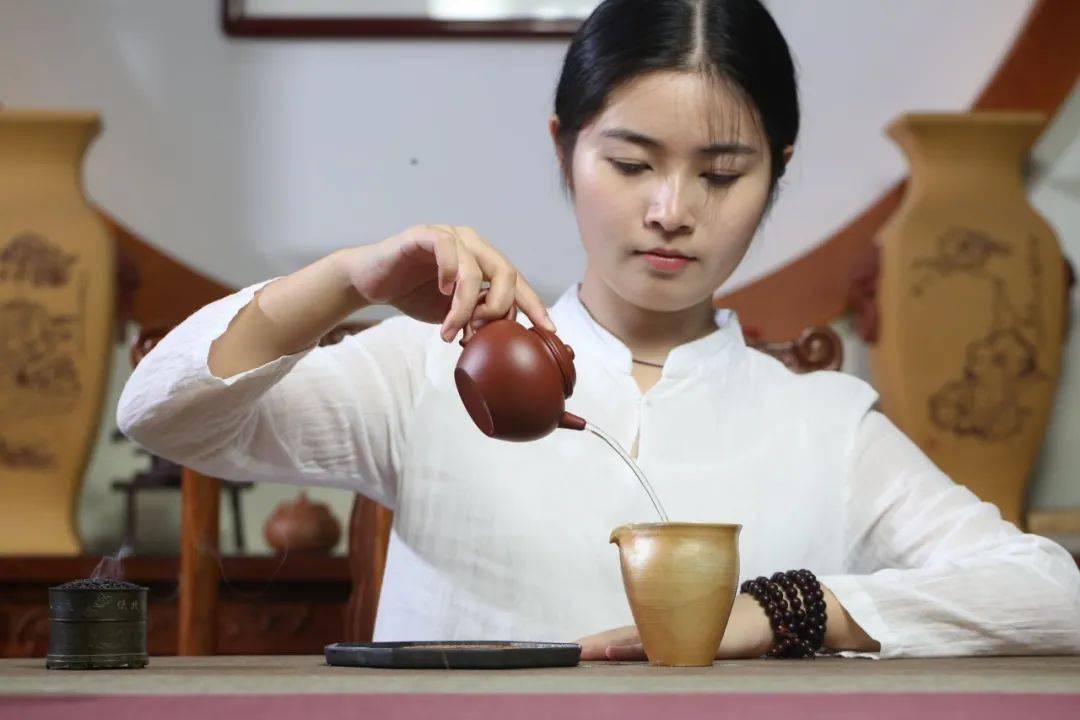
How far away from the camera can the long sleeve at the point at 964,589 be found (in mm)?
1180

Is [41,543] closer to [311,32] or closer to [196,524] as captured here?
[196,524]

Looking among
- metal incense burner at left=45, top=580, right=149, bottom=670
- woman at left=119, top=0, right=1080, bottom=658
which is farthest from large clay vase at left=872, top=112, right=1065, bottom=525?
metal incense burner at left=45, top=580, right=149, bottom=670

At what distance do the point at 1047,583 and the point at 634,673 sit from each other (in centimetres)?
57

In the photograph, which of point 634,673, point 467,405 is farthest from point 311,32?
point 634,673

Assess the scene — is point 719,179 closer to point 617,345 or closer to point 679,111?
point 679,111

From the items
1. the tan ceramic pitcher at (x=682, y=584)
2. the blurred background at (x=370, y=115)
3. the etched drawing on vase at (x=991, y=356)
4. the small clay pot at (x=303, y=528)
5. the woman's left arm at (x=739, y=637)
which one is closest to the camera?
the tan ceramic pitcher at (x=682, y=584)

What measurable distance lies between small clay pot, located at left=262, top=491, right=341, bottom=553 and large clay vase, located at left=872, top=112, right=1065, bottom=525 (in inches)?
36.0

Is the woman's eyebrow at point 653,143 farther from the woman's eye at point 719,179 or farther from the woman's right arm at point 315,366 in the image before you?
the woman's right arm at point 315,366

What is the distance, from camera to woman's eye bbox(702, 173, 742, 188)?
4.43 ft

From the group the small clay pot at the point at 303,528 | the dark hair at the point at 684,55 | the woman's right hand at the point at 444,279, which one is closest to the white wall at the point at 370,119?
the small clay pot at the point at 303,528

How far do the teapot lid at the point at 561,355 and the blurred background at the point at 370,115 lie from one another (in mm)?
1509

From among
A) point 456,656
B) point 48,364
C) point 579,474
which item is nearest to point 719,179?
point 579,474

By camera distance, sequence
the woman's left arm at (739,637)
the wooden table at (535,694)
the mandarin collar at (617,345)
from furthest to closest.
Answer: the mandarin collar at (617,345), the woman's left arm at (739,637), the wooden table at (535,694)

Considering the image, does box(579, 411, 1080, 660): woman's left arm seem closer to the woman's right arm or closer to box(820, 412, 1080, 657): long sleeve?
box(820, 412, 1080, 657): long sleeve
